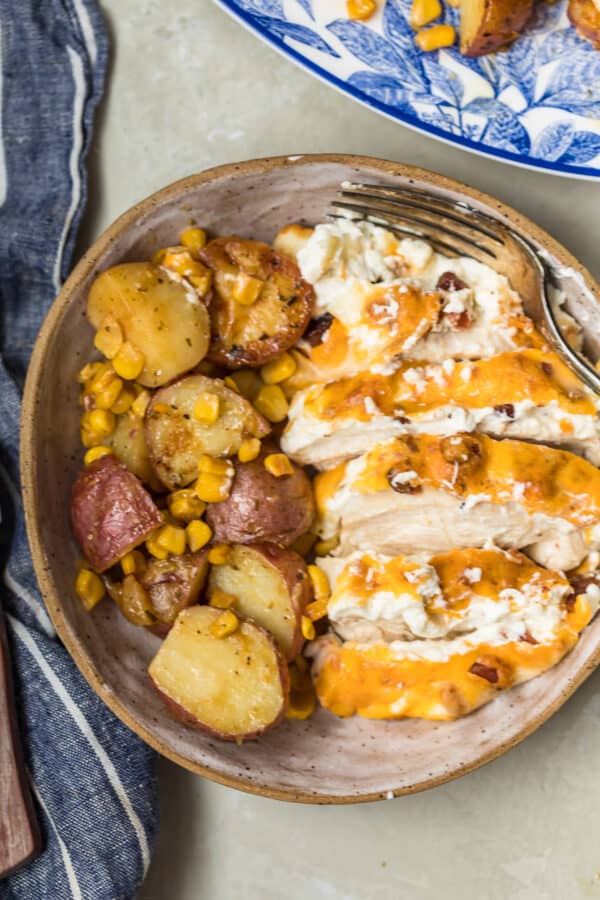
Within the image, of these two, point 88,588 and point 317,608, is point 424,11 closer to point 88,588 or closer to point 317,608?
point 317,608

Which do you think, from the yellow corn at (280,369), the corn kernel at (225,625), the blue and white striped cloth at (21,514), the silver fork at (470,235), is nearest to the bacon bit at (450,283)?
the silver fork at (470,235)

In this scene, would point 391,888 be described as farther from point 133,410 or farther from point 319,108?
point 319,108

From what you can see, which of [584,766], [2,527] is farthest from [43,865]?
[584,766]

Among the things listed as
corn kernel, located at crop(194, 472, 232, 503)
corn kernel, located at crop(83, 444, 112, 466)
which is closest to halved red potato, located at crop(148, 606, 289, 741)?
corn kernel, located at crop(194, 472, 232, 503)

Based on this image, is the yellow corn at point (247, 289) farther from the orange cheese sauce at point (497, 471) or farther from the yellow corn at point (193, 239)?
the orange cheese sauce at point (497, 471)

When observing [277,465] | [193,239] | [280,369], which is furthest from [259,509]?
[193,239]

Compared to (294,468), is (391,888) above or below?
below
